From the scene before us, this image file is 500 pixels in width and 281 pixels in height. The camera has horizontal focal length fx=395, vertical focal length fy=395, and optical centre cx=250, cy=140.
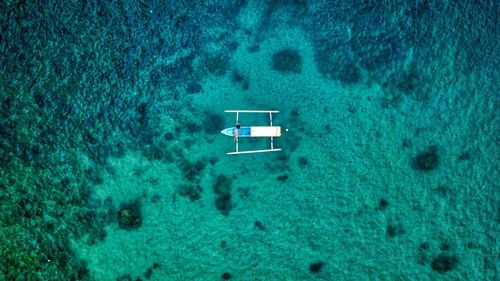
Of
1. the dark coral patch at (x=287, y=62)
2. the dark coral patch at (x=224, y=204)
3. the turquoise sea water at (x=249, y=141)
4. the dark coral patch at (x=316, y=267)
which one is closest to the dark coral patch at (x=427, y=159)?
the turquoise sea water at (x=249, y=141)

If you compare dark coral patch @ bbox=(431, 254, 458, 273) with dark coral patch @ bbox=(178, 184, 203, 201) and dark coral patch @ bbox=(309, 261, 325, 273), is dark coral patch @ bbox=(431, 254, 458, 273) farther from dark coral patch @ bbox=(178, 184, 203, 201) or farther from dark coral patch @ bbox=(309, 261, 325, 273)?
dark coral patch @ bbox=(178, 184, 203, 201)

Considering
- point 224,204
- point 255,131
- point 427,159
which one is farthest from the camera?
point 224,204

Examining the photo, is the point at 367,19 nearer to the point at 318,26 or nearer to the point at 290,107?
the point at 318,26

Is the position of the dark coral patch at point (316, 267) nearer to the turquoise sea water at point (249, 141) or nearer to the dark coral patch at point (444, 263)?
the turquoise sea water at point (249, 141)

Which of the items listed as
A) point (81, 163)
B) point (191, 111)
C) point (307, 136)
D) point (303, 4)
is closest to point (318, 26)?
point (303, 4)

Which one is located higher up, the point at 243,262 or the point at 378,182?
the point at 378,182

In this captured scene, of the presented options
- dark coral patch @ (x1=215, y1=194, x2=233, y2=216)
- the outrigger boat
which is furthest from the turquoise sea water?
the outrigger boat

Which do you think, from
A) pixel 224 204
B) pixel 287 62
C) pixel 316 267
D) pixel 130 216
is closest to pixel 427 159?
pixel 316 267

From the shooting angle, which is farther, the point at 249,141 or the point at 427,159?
the point at 249,141

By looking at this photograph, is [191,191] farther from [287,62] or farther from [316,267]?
[287,62]
